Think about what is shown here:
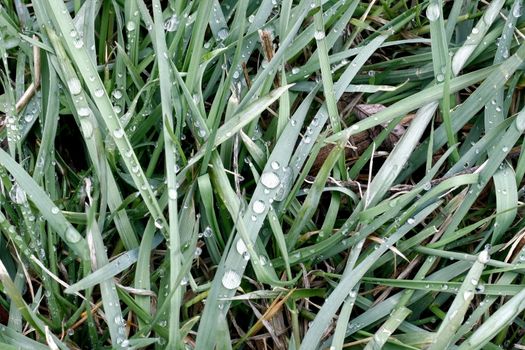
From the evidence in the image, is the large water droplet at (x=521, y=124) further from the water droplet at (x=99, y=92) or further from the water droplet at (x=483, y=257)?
the water droplet at (x=99, y=92)

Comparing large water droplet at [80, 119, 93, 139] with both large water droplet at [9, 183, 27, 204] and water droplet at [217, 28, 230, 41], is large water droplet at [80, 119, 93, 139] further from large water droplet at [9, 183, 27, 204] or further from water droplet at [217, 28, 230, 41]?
water droplet at [217, 28, 230, 41]

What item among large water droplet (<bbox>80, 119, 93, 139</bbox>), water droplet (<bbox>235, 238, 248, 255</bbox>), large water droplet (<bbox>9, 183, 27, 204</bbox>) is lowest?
water droplet (<bbox>235, 238, 248, 255</bbox>)

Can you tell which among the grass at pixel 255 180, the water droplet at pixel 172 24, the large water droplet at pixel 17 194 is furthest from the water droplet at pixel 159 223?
the water droplet at pixel 172 24

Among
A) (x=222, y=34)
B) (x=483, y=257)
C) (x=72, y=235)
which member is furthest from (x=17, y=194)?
(x=483, y=257)

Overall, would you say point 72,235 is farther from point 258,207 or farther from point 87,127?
point 258,207

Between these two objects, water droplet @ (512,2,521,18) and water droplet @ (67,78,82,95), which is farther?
water droplet @ (512,2,521,18)

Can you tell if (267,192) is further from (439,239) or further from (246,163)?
(439,239)

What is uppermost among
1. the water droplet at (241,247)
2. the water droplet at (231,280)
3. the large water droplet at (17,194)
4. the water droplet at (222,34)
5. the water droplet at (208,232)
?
the water droplet at (222,34)

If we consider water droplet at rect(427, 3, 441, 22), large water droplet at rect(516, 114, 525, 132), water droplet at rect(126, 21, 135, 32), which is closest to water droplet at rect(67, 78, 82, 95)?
water droplet at rect(126, 21, 135, 32)

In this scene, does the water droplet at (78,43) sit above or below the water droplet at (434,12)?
below
